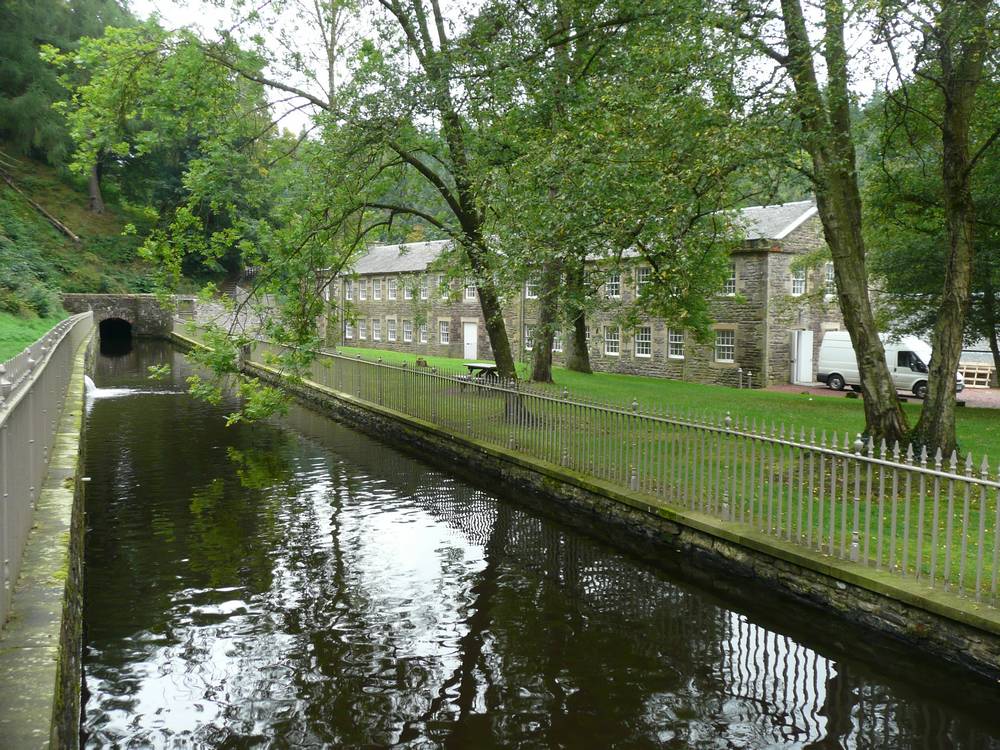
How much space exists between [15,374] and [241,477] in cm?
799

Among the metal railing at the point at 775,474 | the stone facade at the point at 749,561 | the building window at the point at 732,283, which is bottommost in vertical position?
the stone facade at the point at 749,561

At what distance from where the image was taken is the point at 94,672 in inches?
266

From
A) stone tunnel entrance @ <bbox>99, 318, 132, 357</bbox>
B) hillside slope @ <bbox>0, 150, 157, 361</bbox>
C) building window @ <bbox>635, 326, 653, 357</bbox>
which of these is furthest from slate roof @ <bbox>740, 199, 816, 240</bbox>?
stone tunnel entrance @ <bbox>99, 318, 132, 357</bbox>

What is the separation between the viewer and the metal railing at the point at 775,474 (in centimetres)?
732

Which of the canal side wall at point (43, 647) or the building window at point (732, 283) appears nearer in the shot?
the canal side wall at point (43, 647)

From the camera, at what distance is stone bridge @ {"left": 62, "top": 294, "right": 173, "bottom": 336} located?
182 feet

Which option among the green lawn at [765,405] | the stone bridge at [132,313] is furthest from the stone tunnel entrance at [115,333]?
the green lawn at [765,405]

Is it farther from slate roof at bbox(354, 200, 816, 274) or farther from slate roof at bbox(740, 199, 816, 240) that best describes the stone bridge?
slate roof at bbox(740, 199, 816, 240)

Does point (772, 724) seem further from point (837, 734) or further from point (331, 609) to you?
point (331, 609)

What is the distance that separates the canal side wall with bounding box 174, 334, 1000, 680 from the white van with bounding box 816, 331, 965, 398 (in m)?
18.6

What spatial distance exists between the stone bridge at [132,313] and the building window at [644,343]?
118ft

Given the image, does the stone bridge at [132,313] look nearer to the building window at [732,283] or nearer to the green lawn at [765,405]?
the green lawn at [765,405]

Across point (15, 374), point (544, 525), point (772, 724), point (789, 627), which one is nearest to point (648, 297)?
point (544, 525)

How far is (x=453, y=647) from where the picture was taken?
24.2 ft
